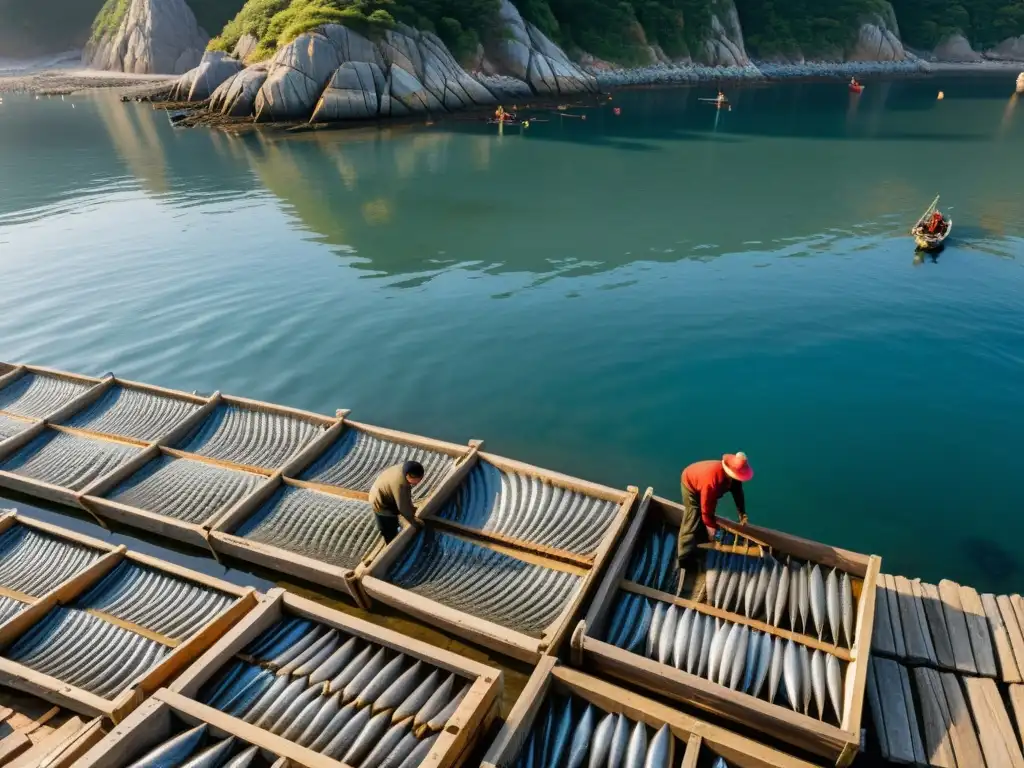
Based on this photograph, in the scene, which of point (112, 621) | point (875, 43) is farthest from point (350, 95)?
point (875, 43)

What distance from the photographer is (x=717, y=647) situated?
8531 mm

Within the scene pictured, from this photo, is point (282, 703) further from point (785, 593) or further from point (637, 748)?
point (785, 593)

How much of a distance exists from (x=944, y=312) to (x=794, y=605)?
18912 millimetres

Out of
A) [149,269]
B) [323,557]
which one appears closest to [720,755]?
Answer: [323,557]

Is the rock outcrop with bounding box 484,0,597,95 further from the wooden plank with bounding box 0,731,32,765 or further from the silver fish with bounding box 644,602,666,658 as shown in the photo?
the wooden plank with bounding box 0,731,32,765

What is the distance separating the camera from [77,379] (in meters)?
15.8

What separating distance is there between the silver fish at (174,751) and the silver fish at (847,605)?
8372mm

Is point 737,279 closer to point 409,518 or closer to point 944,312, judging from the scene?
point 944,312

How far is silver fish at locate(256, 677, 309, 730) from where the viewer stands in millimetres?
7289

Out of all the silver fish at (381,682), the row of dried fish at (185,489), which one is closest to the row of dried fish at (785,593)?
the silver fish at (381,682)

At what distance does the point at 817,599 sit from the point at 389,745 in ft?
20.6

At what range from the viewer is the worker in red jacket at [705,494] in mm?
8914

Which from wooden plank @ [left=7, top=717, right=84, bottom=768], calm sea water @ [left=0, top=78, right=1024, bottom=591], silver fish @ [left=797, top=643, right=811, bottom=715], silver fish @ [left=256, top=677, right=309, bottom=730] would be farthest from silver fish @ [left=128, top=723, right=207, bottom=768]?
calm sea water @ [left=0, top=78, right=1024, bottom=591]

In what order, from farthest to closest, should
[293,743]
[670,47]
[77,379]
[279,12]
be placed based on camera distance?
1. [670,47]
2. [279,12]
3. [77,379]
4. [293,743]
